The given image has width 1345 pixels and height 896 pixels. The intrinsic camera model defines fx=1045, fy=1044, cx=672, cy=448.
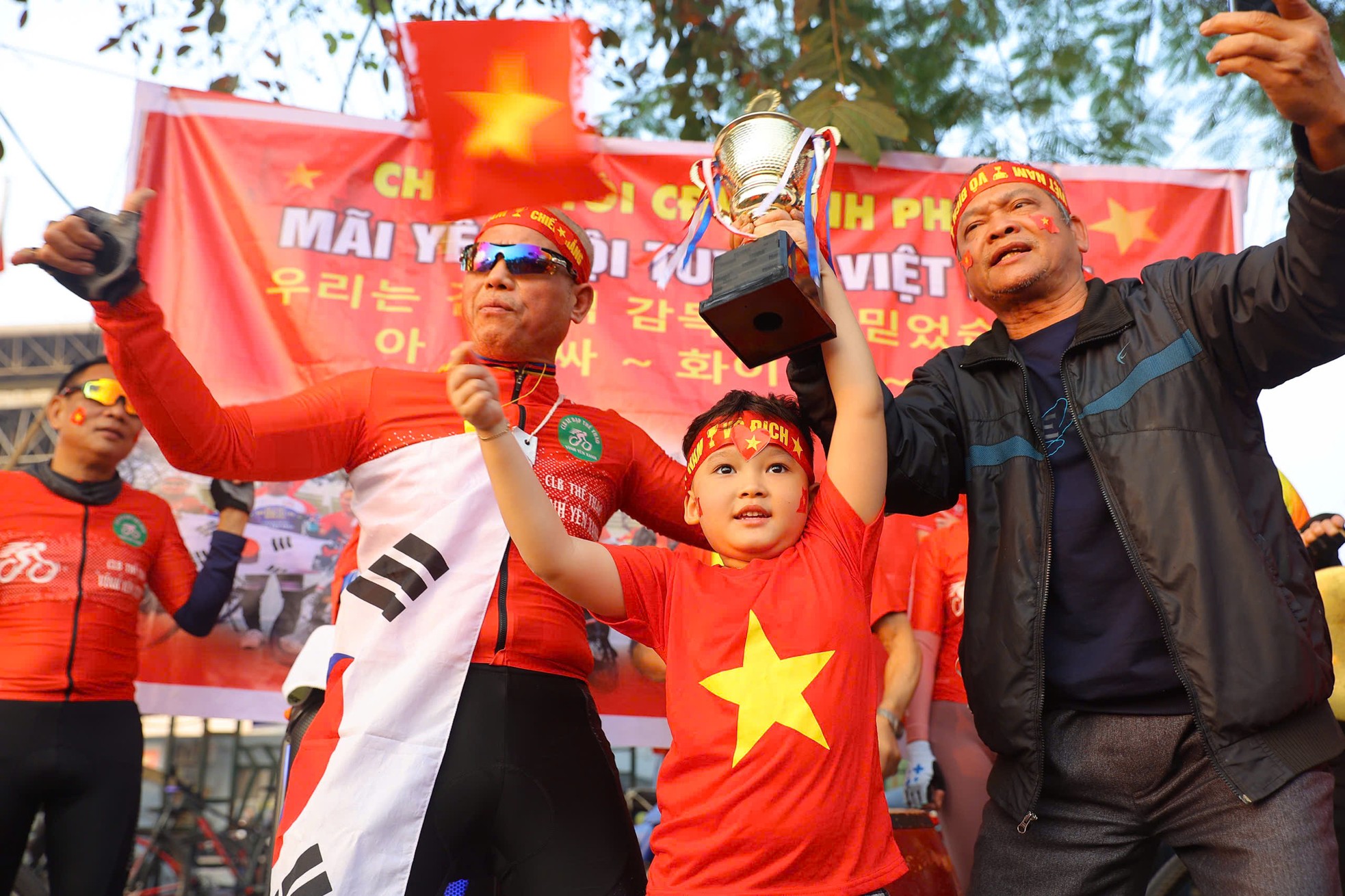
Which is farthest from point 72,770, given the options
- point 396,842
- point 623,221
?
point 623,221

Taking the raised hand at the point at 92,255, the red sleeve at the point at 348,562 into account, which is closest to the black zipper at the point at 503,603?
the red sleeve at the point at 348,562

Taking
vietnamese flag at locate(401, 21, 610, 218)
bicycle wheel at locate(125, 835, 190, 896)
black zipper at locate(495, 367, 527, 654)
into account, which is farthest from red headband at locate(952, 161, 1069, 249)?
bicycle wheel at locate(125, 835, 190, 896)

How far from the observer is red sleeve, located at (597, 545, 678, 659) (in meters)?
2.22

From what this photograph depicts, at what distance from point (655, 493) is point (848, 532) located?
75 centimetres

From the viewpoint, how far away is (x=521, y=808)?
223 centimetres

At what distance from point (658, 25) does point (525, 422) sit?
373 centimetres

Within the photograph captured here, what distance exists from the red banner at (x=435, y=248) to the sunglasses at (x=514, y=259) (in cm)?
124

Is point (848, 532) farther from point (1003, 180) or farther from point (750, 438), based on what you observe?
point (1003, 180)

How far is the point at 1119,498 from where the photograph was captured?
2.15 m

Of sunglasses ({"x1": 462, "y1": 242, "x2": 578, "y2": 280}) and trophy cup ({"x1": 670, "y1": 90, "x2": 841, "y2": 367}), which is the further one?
sunglasses ({"x1": 462, "y1": 242, "x2": 578, "y2": 280})

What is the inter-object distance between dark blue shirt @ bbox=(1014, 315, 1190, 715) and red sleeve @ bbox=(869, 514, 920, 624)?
1630 millimetres

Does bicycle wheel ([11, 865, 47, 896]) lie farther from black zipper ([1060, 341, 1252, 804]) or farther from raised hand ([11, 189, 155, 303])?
black zipper ([1060, 341, 1252, 804])

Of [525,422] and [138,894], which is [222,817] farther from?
[525,422]

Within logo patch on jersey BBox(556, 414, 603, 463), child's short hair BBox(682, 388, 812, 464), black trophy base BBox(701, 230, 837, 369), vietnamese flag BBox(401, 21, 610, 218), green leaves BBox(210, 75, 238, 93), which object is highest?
green leaves BBox(210, 75, 238, 93)
